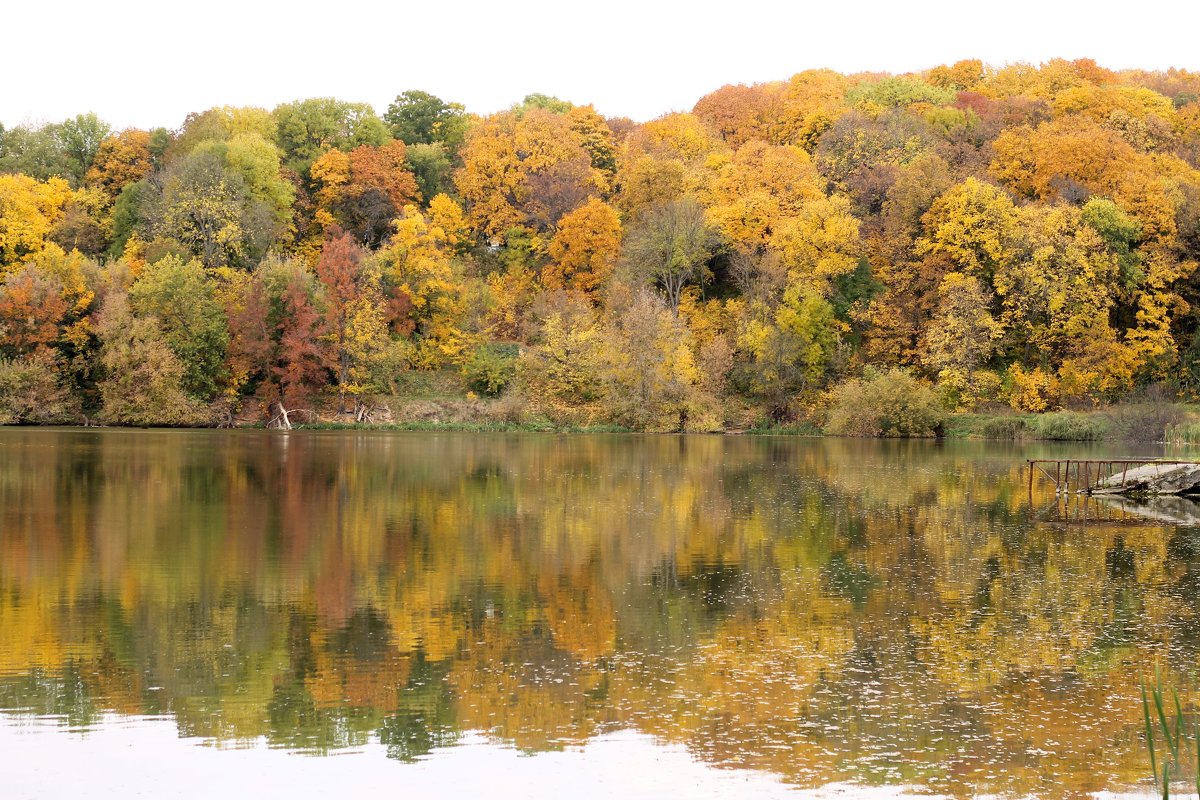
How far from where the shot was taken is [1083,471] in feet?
142

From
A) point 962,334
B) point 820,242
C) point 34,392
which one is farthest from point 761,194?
point 34,392

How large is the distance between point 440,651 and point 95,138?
88988 mm

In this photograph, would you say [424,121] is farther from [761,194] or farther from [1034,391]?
[1034,391]

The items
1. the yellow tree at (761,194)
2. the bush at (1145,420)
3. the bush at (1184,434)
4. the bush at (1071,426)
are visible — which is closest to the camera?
the bush at (1184,434)

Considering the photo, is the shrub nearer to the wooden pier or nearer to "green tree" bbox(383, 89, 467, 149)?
the wooden pier

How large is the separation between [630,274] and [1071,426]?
26883 millimetres

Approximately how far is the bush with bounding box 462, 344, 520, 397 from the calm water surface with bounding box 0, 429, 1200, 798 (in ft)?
138

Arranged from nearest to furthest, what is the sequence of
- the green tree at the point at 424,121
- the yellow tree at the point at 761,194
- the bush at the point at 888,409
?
Answer: the bush at the point at 888,409 < the yellow tree at the point at 761,194 < the green tree at the point at 424,121

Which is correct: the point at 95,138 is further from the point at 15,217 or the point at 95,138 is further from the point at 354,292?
the point at 354,292

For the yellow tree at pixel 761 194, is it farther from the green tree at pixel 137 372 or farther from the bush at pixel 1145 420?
the green tree at pixel 137 372

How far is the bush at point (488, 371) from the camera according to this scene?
242 ft

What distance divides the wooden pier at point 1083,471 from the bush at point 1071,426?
57.6 feet

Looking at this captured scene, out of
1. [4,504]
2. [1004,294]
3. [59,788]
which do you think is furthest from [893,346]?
[59,788]

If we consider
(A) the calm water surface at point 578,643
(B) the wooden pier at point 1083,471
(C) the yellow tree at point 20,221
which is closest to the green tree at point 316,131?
(C) the yellow tree at point 20,221
